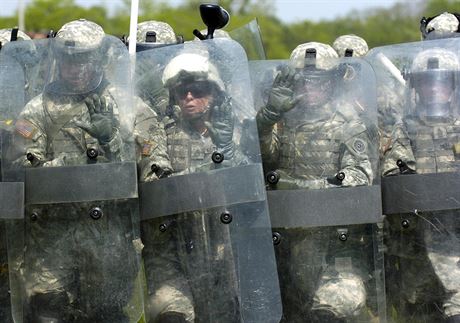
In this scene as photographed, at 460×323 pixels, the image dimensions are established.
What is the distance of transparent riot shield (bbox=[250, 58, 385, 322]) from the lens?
6.90 m

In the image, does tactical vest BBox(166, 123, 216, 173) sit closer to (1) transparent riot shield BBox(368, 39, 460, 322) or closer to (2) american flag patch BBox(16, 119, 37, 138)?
(2) american flag patch BBox(16, 119, 37, 138)

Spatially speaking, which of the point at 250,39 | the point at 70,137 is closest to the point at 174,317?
the point at 70,137

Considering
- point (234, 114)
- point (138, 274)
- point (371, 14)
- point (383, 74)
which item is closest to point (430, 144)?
point (383, 74)

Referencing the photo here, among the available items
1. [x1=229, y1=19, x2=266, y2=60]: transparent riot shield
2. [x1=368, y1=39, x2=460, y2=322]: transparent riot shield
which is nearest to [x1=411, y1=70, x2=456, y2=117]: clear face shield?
[x1=368, y1=39, x2=460, y2=322]: transparent riot shield

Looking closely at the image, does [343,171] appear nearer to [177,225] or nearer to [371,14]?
[177,225]

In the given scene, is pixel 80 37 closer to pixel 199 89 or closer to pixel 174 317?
pixel 199 89

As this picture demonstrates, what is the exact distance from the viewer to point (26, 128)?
6805 mm

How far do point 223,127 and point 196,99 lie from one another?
0.84 ft

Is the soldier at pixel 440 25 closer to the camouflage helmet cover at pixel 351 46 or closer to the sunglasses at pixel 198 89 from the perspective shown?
the camouflage helmet cover at pixel 351 46

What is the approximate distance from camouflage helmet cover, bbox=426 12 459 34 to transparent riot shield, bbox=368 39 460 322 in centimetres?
173

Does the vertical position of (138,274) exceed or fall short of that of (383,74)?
it falls short

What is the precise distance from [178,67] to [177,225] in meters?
0.98

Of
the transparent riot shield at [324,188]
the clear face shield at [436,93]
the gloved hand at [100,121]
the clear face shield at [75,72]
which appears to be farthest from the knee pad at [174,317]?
the clear face shield at [436,93]

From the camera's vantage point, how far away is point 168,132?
688cm
